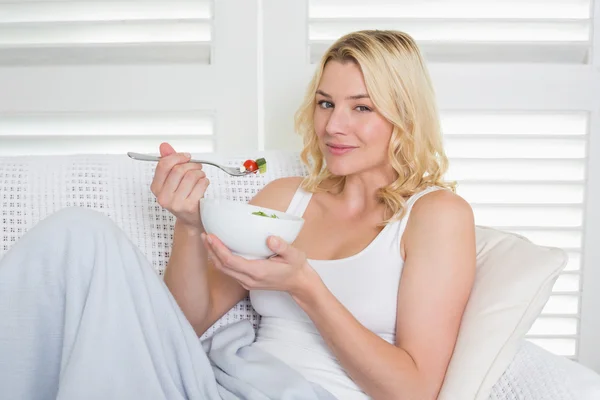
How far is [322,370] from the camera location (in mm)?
1256

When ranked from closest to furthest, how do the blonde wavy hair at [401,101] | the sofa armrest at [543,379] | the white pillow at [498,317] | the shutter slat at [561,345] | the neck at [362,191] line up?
1. the sofa armrest at [543,379]
2. the white pillow at [498,317]
3. the blonde wavy hair at [401,101]
4. the neck at [362,191]
5. the shutter slat at [561,345]

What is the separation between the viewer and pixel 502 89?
6.51 feet

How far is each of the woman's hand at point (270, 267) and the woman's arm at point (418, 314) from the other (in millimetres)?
21

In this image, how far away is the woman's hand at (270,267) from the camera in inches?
40.2

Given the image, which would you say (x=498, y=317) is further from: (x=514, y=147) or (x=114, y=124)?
(x=114, y=124)

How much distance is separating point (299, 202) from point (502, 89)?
0.83 metres

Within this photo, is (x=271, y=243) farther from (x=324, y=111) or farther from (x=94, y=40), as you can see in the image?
(x=94, y=40)

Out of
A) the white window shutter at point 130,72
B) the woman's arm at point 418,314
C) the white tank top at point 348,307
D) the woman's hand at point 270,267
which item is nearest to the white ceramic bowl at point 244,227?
the woman's hand at point 270,267

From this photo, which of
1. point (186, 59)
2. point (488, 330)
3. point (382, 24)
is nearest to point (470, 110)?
point (382, 24)

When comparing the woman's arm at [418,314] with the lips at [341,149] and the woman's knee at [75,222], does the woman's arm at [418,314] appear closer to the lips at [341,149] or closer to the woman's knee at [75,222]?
the lips at [341,149]

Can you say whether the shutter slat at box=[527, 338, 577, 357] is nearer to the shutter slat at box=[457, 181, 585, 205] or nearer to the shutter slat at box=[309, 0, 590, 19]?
the shutter slat at box=[457, 181, 585, 205]

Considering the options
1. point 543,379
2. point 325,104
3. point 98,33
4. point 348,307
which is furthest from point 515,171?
point 98,33

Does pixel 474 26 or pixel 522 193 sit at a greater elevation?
pixel 474 26

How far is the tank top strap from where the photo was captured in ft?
4.91
